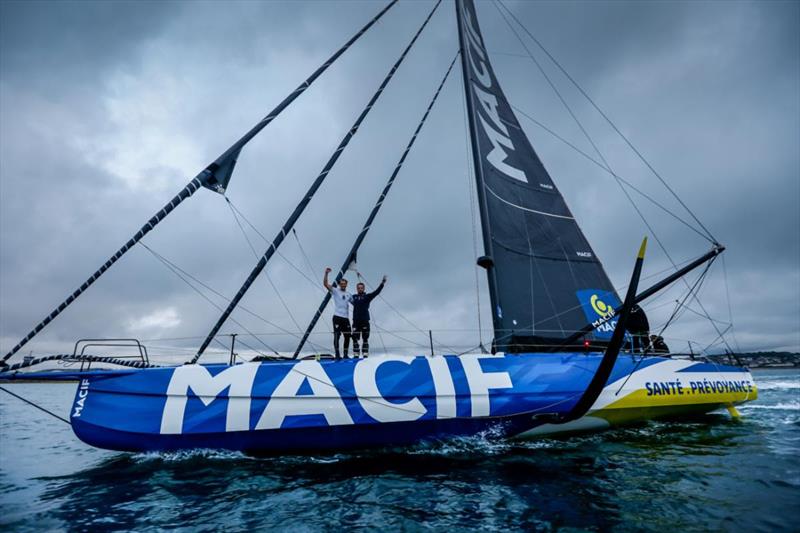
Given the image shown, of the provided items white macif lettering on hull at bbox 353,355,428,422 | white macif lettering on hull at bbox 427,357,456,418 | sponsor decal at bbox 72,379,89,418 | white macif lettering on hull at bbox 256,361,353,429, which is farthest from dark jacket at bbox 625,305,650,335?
sponsor decal at bbox 72,379,89,418

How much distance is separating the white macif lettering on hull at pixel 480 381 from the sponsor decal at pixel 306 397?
0.7 inches

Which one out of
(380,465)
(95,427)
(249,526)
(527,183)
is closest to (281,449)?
(380,465)

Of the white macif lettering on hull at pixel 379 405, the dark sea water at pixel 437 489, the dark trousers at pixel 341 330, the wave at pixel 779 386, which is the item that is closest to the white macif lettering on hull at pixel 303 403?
the white macif lettering on hull at pixel 379 405

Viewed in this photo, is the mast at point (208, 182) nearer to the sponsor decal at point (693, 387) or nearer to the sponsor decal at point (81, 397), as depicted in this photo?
the sponsor decal at point (81, 397)

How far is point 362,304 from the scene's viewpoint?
8133 mm

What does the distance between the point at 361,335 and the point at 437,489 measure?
3562 millimetres

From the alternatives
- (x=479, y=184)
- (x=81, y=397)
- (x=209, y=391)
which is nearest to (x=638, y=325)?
(x=479, y=184)

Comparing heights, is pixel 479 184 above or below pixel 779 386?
above

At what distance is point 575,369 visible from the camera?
7.36m

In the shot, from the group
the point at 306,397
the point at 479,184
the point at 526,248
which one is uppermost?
the point at 479,184

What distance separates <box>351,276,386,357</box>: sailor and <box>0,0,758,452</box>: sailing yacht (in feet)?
3.20

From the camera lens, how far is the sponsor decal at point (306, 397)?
5.93 meters

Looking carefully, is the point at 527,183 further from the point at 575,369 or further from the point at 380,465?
the point at 380,465

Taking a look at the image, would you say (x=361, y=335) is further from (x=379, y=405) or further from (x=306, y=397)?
(x=306, y=397)
